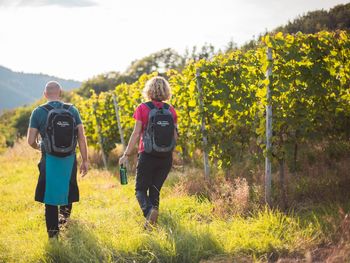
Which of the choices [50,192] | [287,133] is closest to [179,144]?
[287,133]

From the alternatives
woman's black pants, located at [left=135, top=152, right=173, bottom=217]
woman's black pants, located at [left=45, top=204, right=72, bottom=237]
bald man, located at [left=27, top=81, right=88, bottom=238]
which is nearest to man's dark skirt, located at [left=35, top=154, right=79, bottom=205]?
bald man, located at [left=27, top=81, right=88, bottom=238]

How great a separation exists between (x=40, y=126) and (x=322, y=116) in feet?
13.5

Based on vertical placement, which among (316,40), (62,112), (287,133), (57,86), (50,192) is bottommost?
(50,192)

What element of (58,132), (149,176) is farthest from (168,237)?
(58,132)

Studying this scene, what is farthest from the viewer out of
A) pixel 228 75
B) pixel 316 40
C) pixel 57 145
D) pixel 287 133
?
pixel 228 75

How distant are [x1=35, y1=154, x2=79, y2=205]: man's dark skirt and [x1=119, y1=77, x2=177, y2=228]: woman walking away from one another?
69 cm

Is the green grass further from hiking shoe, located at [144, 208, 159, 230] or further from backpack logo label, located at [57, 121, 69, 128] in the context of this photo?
backpack logo label, located at [57, 121, 69, 128]

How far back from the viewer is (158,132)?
15.4 feet

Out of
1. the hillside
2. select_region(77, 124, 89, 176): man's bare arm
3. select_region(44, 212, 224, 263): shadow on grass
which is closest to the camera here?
select_region(44, 212, 224, 263): shadow on grass

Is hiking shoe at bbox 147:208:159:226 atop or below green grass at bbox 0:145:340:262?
atop

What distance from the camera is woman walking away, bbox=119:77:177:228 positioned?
4691 mm

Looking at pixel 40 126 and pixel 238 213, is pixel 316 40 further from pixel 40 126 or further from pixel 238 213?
pixel 40 126

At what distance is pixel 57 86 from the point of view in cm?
477

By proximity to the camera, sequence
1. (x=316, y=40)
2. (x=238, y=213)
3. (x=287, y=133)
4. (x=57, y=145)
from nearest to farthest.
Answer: (x=57, y=145)
(x=238, y=213)
(x=316, y=40)
(x=287, y=133)
